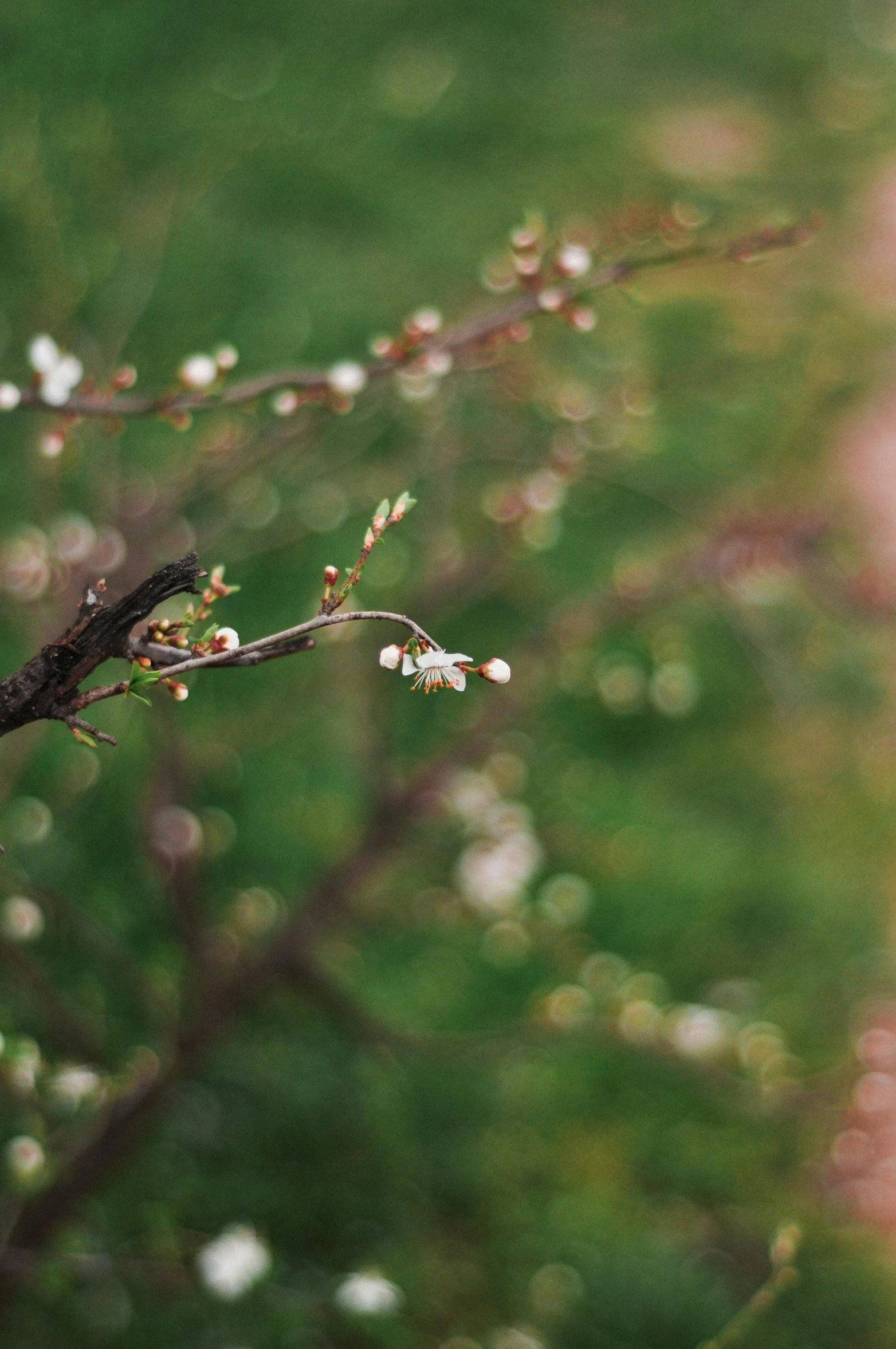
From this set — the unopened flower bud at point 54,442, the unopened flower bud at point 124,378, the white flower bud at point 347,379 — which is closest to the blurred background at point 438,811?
the unopened flower bud at point 54,442

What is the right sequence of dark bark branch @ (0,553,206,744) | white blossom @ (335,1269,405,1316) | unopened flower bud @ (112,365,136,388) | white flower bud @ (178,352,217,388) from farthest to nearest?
1. white blossom @ (335,1269,405,1316)
2. white flower bud @ (178,352,217,388)
3. unopened flower bud @ (112,365,136,388)
4. dark bark branch @ (0,553,206,744)

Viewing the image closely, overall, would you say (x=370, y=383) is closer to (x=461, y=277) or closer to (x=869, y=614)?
(x=869, y=614)

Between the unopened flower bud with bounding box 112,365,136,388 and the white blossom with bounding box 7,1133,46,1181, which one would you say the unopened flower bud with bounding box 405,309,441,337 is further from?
the white blossom with bounding box 7,1133,46,1181

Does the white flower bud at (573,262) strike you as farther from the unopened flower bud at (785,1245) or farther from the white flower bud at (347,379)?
the unopened flower bud at (785,1245)

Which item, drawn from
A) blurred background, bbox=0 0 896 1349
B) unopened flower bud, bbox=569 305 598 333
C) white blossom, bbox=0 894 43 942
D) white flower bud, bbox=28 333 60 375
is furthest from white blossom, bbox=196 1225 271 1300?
unopened flower bud, bbox=569 305 598 333

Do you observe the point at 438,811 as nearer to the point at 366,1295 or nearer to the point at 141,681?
the point at 366,1295
